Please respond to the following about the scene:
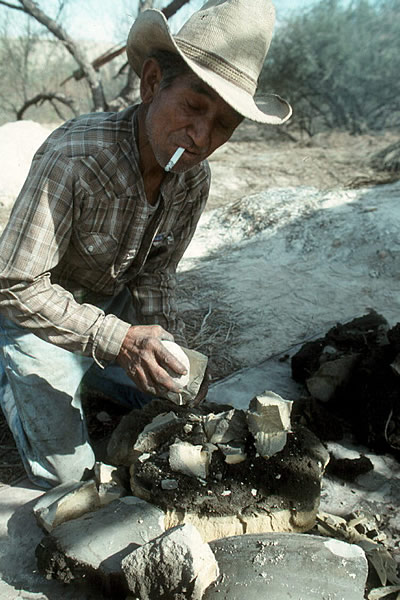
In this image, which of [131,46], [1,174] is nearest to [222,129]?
[131,46]

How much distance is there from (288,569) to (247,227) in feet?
17.5

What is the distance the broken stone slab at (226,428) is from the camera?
238 centimetres

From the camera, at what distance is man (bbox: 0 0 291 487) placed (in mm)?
Result: 2057

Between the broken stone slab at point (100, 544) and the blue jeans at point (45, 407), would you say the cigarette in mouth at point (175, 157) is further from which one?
the broken stone slab at point (100, 544)

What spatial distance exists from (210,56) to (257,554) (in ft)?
5.86

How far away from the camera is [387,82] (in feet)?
47.3

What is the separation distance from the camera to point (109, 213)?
2.38m

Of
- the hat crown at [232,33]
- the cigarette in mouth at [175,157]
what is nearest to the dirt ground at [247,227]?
the cigarette in mouth at [175,157]

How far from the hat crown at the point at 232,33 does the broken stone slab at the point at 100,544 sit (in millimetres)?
1714

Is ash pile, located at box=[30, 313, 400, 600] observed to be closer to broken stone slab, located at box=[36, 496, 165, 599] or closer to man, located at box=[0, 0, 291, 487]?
broken stone slab, located at box=[36, 496, 165, 599]

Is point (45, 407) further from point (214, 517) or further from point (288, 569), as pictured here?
point (288, 569)

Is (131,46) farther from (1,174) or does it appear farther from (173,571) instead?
(1,174)

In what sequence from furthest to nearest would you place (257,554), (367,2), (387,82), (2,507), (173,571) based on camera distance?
1. (367,2)
2. (387,82)
3. (2,507)
4. (257,554)
5. (173,571)

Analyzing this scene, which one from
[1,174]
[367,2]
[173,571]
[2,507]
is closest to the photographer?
[173,571]
